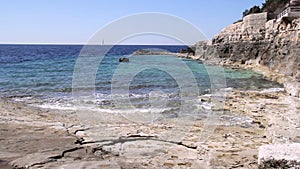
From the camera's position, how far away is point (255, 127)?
9398 millimetres

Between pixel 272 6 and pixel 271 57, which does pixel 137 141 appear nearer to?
pixel 271 57

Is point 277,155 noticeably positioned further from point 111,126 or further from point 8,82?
point 8,82

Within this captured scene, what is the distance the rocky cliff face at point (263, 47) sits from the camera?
24.0 meters

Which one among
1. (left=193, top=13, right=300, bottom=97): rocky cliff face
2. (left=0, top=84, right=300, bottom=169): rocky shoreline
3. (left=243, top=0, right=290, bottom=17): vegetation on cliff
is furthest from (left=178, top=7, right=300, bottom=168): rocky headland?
(left=243, top=0, right=290, bottom=17): vegetation on cliff

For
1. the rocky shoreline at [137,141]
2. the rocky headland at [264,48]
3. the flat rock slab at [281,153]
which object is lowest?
the rocky shoreline at [137,141]

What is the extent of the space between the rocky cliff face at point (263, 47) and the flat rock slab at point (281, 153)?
10.4 m

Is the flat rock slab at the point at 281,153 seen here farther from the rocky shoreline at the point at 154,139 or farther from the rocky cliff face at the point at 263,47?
the rocky cliff face at the point at 263,47

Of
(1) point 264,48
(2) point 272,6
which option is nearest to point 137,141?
(1) point 264,48

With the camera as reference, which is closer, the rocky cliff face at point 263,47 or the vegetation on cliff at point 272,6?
the rocky cliff face at point 263,47

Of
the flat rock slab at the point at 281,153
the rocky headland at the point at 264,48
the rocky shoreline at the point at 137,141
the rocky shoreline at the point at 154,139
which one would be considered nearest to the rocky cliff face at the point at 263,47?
the rocky headland at the point at 264,48

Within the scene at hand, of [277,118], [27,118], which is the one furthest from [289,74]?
[27,118]

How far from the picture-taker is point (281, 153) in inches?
197

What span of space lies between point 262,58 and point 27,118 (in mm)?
26058

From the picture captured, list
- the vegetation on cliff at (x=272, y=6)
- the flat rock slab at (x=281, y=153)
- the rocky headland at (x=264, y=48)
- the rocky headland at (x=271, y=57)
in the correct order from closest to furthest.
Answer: the flat rock slab at (x=281, y=153)
the rocky headland at (x=271, y=57)
the rocky headland at (x=264, y=48)
the vegetation on cliff at (x=272, y=6)
